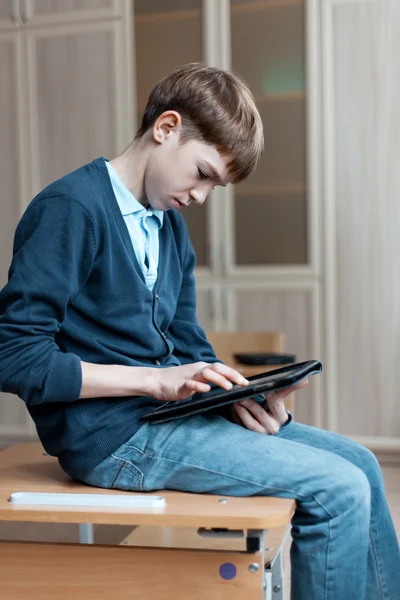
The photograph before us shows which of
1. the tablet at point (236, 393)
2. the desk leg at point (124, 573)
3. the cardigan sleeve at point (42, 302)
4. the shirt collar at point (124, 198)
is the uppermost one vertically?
the shirt collar at point (124, 198)

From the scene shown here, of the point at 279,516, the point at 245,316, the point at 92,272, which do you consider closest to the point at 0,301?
the point at 92,272

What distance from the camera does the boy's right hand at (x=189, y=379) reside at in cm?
103

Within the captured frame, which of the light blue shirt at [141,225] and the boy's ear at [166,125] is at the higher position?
the boy's ear at [166,125]

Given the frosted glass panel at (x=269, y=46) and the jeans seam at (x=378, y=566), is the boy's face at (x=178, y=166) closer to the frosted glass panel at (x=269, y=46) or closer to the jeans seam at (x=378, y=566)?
the jeans seam at (x=378, y=566)

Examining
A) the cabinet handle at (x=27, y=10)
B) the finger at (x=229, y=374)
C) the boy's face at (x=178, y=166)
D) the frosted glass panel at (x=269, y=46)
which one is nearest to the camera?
the finger at (x=229, y=374)

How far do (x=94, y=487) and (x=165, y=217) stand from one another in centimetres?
47

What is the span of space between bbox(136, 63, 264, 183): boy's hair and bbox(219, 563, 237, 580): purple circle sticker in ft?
1.82

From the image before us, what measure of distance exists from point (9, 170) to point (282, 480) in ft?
9.24

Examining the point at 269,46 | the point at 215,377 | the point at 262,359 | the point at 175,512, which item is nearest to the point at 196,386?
the point at 215,377

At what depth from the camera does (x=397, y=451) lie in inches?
121

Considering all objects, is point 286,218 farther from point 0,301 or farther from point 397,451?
point 0,301

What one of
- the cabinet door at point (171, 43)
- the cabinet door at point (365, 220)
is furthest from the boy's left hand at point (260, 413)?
the cabinet door at point (171, 43)

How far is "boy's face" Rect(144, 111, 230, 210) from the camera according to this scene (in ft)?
3.74

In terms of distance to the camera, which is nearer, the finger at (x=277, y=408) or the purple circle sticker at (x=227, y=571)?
the purple circle sticker at (x=227, y=571)
